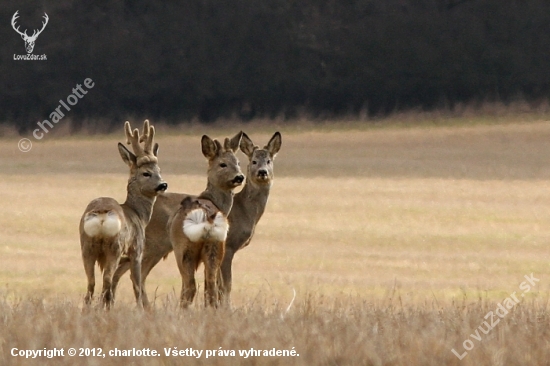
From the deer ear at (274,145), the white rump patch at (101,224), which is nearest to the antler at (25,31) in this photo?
the deer ear at (274,145)

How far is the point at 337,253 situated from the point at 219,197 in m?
7.35

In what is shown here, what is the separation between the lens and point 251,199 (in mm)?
13883

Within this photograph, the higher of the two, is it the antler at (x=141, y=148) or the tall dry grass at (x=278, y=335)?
the antler at (x=141, y=148)

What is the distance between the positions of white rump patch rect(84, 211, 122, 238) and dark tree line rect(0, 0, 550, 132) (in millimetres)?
26728

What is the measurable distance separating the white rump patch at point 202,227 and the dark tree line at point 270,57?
26363mm

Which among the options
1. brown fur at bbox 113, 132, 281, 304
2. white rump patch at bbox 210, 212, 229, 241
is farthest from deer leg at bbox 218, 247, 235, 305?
white rump patch at bbox 210, 212, 229, 241

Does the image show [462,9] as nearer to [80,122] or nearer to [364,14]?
[364,14]

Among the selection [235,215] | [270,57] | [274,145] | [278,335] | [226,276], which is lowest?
[278,335]

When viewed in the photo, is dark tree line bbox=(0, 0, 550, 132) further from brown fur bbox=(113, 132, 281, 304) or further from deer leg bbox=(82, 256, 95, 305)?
deer leg bbox=(82, 256, 95, 305)

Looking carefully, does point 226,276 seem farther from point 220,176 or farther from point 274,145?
point 274,145

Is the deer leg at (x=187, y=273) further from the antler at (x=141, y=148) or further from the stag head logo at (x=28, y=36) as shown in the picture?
the stag head logo at (x=28, y=36)

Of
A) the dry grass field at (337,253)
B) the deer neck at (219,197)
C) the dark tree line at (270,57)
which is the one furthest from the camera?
the dark tree line at (270,57)

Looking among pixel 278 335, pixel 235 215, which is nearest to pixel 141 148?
pixel 235 215

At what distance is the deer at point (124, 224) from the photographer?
37.6 ft
